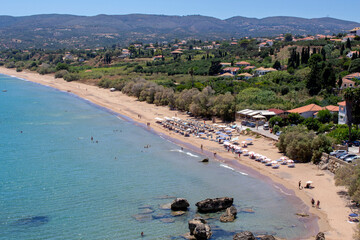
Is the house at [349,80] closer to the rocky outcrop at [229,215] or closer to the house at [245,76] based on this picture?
the house at [245,76]

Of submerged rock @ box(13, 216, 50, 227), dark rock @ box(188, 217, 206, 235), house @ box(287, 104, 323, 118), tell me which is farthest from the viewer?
house @ box(287, 104, 323, 118)

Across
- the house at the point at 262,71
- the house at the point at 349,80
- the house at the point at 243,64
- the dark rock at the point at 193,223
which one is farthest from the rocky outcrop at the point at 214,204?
the house at the point at 243,64

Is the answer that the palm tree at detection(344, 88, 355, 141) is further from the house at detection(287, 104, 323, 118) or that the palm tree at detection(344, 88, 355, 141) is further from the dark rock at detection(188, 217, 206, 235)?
the dark rock at detection(188, 217, 206, 235)

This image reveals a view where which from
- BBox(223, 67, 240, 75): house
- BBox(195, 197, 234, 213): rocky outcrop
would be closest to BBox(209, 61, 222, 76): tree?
BBox(223, 67, 240, 75): house

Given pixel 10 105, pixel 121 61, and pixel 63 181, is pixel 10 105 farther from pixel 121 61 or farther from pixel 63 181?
pixel 121 61

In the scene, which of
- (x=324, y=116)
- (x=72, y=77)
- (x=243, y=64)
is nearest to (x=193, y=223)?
(x=324, y=116)

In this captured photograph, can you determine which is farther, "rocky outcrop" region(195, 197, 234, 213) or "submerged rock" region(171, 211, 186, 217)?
"rocky outcrop" region(195, 197, 234, 213)
